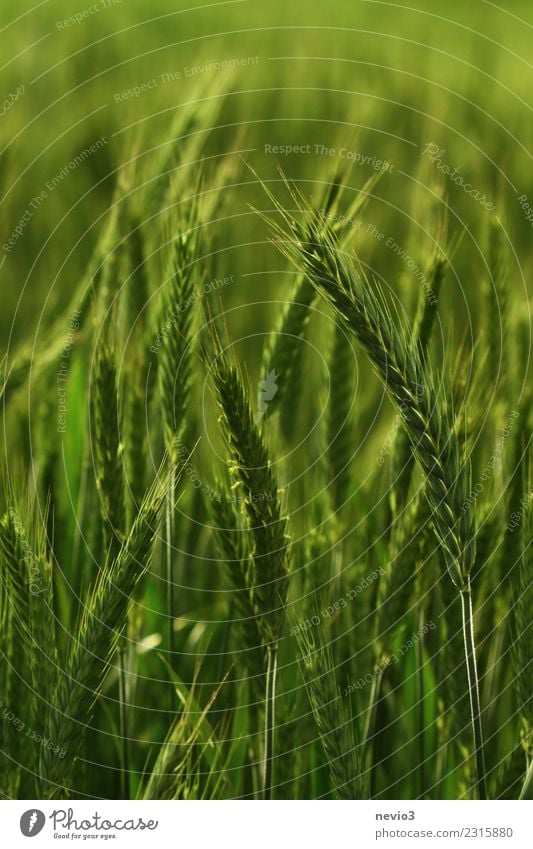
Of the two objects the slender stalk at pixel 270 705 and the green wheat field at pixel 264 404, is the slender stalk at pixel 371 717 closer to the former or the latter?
the green wheat field at pixel 264 404

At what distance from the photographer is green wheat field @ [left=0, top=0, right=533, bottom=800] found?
796 mm

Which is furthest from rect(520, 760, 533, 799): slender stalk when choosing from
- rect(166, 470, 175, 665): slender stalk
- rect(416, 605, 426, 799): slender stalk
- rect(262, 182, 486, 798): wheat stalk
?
rect(166, 470, 175, 665): slender stalk

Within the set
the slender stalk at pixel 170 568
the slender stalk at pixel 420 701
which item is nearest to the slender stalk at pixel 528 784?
the slender stalk at pixel 420 701

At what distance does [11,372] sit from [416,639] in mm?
582

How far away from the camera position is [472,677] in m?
0.79

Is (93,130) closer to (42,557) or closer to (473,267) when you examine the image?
(473,267)

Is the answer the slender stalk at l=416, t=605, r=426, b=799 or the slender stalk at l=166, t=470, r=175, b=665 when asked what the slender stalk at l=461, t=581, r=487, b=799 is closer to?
the slender stalk at l=416, t=605, r=426, b=799

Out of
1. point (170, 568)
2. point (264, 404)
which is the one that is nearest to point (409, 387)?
point (264, 404)

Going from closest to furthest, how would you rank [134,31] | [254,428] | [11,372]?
[254,428]
[11,372]
[134,31]

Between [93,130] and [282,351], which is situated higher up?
[93,130]

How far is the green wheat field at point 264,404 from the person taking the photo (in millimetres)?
796

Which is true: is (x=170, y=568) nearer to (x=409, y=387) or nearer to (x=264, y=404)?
(x=264, y=404)
